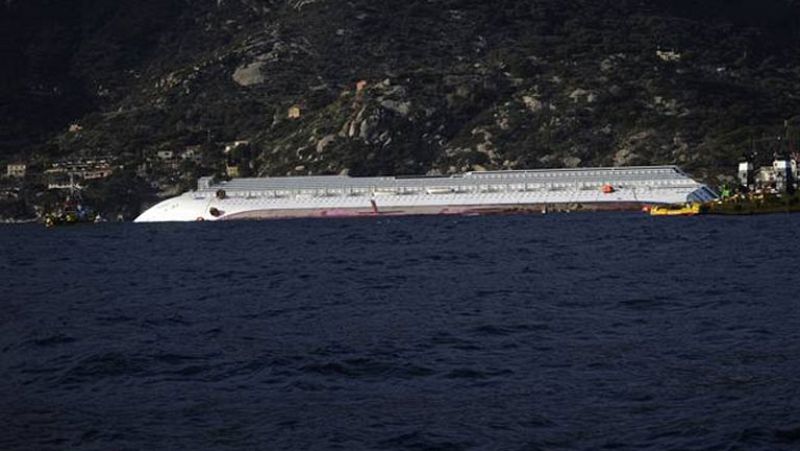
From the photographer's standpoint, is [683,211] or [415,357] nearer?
[415,357]

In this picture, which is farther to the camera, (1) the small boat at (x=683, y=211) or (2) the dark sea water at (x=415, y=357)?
(1) the small boat at (x=683, y=211)

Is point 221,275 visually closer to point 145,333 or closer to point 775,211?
point 145,333

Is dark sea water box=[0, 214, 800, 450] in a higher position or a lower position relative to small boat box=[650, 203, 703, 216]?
higher

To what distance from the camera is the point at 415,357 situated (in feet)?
127

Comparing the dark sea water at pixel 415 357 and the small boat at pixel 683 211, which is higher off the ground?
the dark sea water at pixel 415 357

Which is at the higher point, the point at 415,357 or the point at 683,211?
the point at 415,357

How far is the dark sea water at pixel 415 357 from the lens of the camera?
29.5 metres

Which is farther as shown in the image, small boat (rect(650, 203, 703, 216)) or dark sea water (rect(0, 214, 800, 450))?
small boat (rect(650, 203, 703, 216))

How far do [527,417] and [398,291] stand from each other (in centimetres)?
2886

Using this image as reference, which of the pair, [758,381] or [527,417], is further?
[758,381]

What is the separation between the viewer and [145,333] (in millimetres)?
46000

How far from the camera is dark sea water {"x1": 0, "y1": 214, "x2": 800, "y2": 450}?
1163 inches

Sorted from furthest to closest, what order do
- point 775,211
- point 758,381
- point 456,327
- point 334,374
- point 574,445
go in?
point 775,211, point 456,327, point 334,374, point 758,381, point 574,445

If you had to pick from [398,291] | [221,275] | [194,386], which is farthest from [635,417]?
[221,275]
